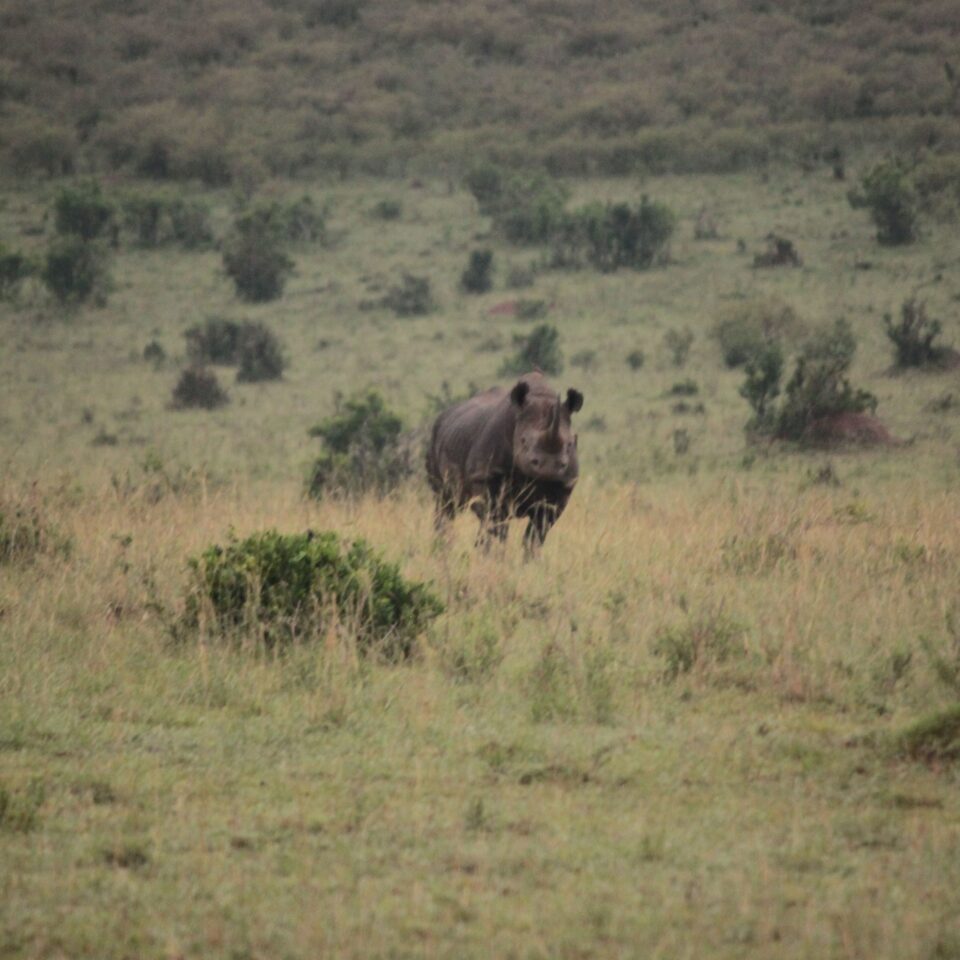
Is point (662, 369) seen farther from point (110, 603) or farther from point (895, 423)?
point (110, 603)

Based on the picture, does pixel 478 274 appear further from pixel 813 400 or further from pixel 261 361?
pixel 813 400

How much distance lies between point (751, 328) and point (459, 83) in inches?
1911

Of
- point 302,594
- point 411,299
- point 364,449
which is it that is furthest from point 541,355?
point 302,594

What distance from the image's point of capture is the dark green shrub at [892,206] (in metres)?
37.2

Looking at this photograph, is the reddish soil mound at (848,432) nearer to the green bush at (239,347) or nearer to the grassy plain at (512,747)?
the grassy plain at (512,747)

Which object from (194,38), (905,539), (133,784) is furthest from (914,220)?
(194,38)

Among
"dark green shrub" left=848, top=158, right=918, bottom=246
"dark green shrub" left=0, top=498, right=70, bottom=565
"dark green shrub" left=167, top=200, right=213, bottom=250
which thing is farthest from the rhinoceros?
"dark green shrub" left=167, top=200, right=213, bottom=250

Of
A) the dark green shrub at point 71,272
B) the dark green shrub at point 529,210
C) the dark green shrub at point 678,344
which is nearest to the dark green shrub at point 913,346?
the dark green shrub at point 678,344

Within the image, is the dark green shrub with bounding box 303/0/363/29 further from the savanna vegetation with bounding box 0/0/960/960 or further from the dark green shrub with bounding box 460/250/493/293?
the dark green shrub with bounding box 460/250/493/293

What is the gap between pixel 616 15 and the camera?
283ft

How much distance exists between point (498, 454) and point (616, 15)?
262 ft

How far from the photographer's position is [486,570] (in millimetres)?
9984

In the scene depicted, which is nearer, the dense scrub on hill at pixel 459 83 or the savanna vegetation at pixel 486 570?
the savanna vegetation at pixel 486 570

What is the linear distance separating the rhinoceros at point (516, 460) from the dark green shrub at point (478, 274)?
24.6 metres
